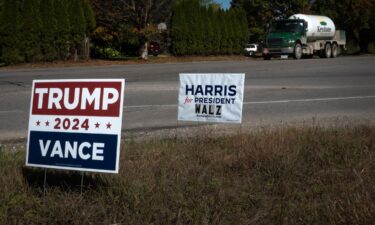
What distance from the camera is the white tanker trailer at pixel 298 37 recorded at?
35750mm

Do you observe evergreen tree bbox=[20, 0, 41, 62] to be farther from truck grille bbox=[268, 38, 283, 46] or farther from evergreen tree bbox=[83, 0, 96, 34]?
truck grille bbox=[268, 38, 283, 46]

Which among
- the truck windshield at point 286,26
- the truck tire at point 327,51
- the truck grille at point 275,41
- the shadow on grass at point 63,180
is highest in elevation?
the truck windshield at point 286,26

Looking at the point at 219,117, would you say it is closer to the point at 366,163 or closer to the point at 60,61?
the point at 366,163

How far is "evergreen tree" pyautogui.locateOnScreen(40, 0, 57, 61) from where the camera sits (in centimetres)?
3139

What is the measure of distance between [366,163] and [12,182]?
363 centimetres

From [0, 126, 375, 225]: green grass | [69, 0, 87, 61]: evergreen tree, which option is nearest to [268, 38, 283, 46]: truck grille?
[69, 0, 87, 61]: evergreen tree

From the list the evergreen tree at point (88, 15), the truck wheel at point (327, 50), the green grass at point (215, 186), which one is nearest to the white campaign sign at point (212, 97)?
the green grass at point (215, 186)

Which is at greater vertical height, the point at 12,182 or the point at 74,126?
the point at 74,126

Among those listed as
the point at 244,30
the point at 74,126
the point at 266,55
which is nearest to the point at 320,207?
the point at 74,126

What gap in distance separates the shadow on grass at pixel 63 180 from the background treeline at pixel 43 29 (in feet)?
84.3

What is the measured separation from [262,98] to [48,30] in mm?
20292

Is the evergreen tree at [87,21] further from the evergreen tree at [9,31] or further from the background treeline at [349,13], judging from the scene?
the background treeline at [349,13]

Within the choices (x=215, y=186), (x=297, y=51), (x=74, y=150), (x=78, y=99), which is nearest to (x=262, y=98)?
(x=215, y=186)

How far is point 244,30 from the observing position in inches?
1700
